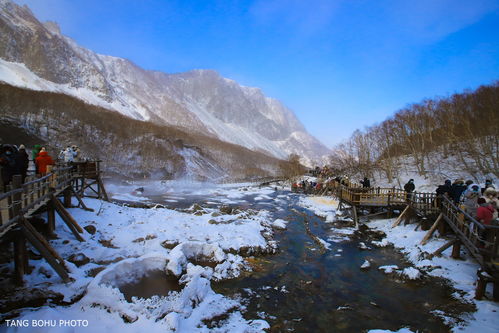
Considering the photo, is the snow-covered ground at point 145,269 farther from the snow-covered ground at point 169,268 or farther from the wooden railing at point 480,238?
the wooden railing at point 480,238

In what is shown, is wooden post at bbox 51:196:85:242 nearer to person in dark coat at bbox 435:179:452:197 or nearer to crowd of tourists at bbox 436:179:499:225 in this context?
crowd of tourists at bbox 436:179:499:225

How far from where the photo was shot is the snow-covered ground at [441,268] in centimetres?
797

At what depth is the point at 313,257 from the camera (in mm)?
14203

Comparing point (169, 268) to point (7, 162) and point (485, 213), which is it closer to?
point (7, 162)

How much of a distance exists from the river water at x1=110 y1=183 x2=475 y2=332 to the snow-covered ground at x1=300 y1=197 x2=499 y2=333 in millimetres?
311

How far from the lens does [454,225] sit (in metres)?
12.4

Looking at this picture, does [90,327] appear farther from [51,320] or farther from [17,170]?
[17,170]

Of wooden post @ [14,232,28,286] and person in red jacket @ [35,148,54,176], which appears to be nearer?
wooden post @ [14,232,28,286]

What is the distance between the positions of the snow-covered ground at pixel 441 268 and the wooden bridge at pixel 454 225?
40 centimetres

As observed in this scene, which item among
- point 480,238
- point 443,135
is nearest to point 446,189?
point 480,238

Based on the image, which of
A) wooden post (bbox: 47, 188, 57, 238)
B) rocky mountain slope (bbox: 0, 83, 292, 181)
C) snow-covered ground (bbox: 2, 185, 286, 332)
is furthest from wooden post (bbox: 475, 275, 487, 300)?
rocky mountain slope (bbox: 0, 83, 292, 181)

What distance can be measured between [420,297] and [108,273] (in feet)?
35.1

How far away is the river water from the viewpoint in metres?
8.51

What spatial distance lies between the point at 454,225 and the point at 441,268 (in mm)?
2121
